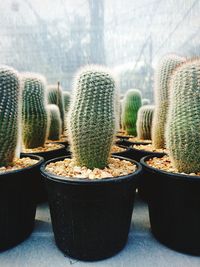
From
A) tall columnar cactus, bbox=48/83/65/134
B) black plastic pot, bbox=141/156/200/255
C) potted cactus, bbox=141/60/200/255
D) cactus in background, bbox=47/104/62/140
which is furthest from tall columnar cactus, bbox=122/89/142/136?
black plastic pot, bbox=141/156/200/255

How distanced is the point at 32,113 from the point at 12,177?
73 centimetres

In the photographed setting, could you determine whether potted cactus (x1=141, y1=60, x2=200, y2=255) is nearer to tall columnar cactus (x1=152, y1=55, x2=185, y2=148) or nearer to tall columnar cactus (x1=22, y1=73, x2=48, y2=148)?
tall columnar cactus (x1=152, y1=55, x2=185, y2=148)

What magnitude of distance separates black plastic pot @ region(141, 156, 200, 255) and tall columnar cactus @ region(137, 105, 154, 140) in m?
0.93

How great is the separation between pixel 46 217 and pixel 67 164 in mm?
329

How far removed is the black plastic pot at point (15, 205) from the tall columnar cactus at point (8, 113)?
0.15 meters

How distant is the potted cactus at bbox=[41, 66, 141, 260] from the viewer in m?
0.96

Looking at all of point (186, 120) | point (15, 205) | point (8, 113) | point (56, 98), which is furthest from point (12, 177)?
point (56, 98)

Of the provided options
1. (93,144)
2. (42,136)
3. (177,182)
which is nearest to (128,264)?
(177,182)

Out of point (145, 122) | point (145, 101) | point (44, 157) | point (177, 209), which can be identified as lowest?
point (177, 209)

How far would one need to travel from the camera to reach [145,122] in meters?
2.02

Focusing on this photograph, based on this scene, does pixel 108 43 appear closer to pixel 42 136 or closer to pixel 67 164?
pixel 42 136

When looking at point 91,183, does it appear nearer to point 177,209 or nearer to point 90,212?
point 90,212

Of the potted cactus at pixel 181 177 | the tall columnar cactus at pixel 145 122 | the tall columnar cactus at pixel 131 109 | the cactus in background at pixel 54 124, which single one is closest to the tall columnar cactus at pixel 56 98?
the cactus in background at pixel 54 124

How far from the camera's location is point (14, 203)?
106 centimetres
